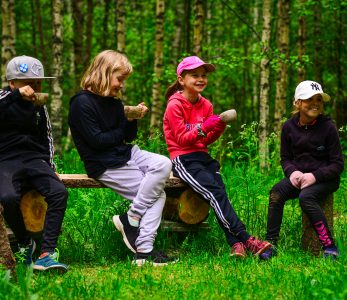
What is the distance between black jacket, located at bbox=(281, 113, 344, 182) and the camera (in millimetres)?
5871

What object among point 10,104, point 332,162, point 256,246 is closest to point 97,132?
point 10,104

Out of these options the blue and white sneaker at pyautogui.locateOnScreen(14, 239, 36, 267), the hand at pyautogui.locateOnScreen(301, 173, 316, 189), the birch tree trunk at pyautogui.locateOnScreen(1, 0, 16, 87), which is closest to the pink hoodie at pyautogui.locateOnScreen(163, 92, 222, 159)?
the hand at pyautogui.locateOnScreen(301, 173, 316, 189)

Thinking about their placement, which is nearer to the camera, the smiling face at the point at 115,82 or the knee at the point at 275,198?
the smiling face at the point at 115,82

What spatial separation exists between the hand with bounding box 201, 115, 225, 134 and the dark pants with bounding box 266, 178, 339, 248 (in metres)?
0.86

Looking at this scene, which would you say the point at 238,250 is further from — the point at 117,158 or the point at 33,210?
the point at 33,210

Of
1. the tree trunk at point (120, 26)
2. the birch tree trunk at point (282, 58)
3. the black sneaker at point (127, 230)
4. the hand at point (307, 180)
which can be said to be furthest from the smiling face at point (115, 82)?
the tree trunk at point (120, 26)

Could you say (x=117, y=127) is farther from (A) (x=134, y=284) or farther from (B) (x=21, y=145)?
(A) (x=134, y=284)

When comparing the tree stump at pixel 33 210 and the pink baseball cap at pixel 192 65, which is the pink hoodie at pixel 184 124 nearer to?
the pink baseball cap at pixel 192 65

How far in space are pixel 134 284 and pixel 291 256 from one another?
173 centimetres

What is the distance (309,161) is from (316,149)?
0.13 meters

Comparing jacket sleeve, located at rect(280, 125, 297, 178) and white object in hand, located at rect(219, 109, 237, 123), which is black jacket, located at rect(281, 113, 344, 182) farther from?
white object in hand, located at rect(219, 109, 237, 123)

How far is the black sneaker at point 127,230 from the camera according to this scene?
5715mm

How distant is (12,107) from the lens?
5441mm

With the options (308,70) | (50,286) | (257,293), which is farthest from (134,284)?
(308,70)
